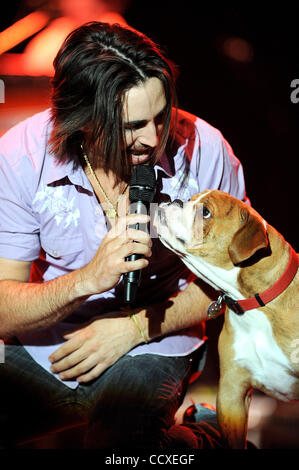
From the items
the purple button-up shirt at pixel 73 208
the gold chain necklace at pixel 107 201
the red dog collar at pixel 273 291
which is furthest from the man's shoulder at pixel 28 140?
the red dog collar at pixel 273 291

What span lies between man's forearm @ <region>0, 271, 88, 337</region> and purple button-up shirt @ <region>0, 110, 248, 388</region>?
104mm

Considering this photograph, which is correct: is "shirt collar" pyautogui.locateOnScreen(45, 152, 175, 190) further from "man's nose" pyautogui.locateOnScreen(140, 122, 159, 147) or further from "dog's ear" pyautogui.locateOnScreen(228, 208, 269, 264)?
"dog's ear" pyautogui.locateOnScreen(228, 208, 269, 264)

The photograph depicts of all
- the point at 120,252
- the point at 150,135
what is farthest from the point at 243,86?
the point at 120,252

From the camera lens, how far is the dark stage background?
5.96ft

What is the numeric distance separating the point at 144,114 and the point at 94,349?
713 millimetres

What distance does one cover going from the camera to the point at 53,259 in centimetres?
151

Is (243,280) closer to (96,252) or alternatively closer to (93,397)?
(96,252)

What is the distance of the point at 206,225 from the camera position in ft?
4.20

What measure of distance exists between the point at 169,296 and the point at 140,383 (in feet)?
1.01

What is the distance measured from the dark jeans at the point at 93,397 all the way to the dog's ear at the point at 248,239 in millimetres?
495

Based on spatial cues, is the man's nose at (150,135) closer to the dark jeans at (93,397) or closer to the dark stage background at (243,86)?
the dark stage background at (243,86)

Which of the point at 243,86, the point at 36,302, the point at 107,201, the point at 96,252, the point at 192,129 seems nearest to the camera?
the point at 96,252
